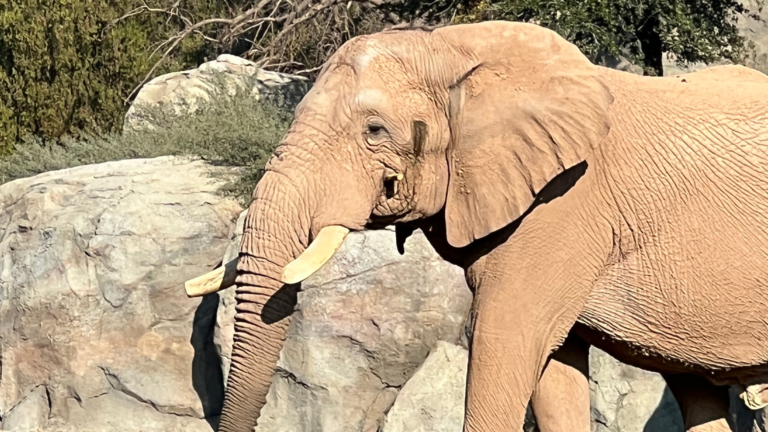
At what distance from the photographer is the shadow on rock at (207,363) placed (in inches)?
316

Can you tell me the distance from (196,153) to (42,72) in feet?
13.9

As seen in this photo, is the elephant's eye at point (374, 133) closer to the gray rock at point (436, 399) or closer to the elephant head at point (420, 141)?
the elephant head at point (420, 141)

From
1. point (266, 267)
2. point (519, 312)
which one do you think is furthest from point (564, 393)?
point (266, 267)

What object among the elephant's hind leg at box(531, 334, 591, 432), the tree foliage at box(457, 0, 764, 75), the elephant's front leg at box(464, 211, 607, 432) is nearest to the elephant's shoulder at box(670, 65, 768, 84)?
the elephant's front leg at box(464, 211, 607, 432)

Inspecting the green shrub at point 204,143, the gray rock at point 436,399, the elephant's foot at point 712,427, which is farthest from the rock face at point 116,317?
the elephant's foot at point 712,427

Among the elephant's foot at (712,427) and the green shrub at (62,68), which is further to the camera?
the green shrub at (62,68)

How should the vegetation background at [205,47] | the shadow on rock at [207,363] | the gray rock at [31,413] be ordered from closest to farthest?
the shadow on rock at [207,363]
the gray rock at [31,413]
the vegetation background at [205,47]

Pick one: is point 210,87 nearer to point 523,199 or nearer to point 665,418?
point 665,418

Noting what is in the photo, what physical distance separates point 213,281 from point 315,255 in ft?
1.26

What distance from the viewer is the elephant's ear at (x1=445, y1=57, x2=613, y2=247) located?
3.95 metres

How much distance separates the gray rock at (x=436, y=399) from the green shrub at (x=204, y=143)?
1749 millimetres

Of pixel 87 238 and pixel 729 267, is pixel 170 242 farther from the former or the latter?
pixel 729 267

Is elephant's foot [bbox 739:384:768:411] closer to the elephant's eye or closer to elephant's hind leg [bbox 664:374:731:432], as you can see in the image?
elephant's hind leg [bbox 664:374:731:432]

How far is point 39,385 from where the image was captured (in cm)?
823
